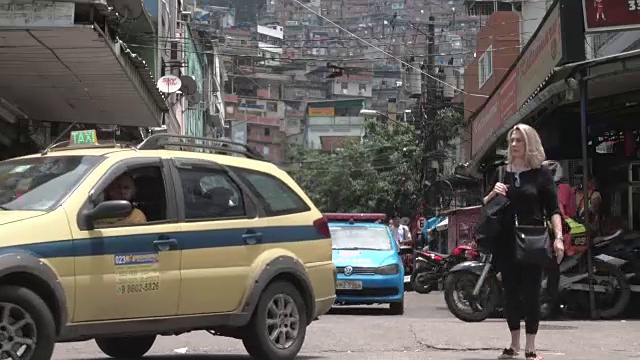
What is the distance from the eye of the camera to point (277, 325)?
23.4 feet

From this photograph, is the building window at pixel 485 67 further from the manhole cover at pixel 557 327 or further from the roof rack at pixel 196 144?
the roof rack at pixel 196 144

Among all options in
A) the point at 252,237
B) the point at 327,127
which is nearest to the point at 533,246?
the point at 252,237

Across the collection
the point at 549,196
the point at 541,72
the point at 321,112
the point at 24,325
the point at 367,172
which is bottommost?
the point at 24,325

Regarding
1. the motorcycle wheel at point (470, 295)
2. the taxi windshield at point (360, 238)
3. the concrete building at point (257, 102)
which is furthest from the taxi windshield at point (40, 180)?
the concrete building at point (257, 102)

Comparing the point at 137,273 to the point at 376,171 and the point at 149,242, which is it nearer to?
the point at 149,242

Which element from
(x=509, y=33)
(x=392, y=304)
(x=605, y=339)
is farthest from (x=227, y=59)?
(x=605, y=339)

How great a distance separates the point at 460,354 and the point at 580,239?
4375mm

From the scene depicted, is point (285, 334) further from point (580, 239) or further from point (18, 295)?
point (580, 239)

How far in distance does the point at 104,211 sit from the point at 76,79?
37.1ft

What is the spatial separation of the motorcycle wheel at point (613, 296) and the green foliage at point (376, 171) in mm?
27103

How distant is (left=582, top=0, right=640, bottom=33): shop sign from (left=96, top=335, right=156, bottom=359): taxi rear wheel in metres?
8.72

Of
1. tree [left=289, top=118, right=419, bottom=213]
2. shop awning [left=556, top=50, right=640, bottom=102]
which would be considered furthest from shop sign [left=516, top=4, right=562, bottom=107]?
tree [left=289, top=118, right=419, bottom=213]

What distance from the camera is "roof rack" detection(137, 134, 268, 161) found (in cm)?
679

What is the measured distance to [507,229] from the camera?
7000 mm
